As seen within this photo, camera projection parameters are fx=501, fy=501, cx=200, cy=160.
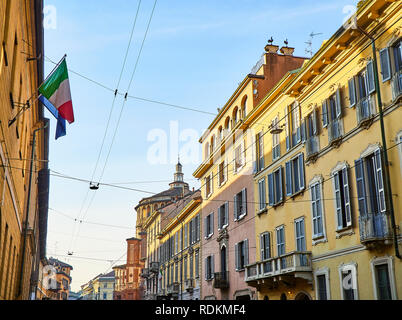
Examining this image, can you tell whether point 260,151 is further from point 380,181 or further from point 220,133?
point 380,181

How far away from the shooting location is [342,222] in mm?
19500

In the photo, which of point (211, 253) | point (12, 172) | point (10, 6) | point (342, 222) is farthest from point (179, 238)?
point (10, 6)

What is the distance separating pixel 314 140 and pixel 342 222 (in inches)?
168

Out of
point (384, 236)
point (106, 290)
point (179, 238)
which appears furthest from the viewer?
point (106, 290)

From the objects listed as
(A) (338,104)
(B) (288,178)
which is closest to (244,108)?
(B) (288,178)

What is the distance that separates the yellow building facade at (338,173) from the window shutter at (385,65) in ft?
0.11

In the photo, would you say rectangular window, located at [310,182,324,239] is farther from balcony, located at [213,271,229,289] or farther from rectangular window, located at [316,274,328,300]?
balcony, located at [213,271,229,289]

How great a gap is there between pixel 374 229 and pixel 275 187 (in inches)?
373

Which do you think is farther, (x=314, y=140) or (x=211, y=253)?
(x=211, y=253)

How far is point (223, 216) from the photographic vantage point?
35156 millimetres

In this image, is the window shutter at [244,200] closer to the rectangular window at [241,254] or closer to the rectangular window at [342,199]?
the rectangular window at [241,254]

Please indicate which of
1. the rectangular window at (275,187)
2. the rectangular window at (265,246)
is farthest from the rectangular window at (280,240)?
the rectangular window at (275,187)

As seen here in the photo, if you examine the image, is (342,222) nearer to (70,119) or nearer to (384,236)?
(384,236)
